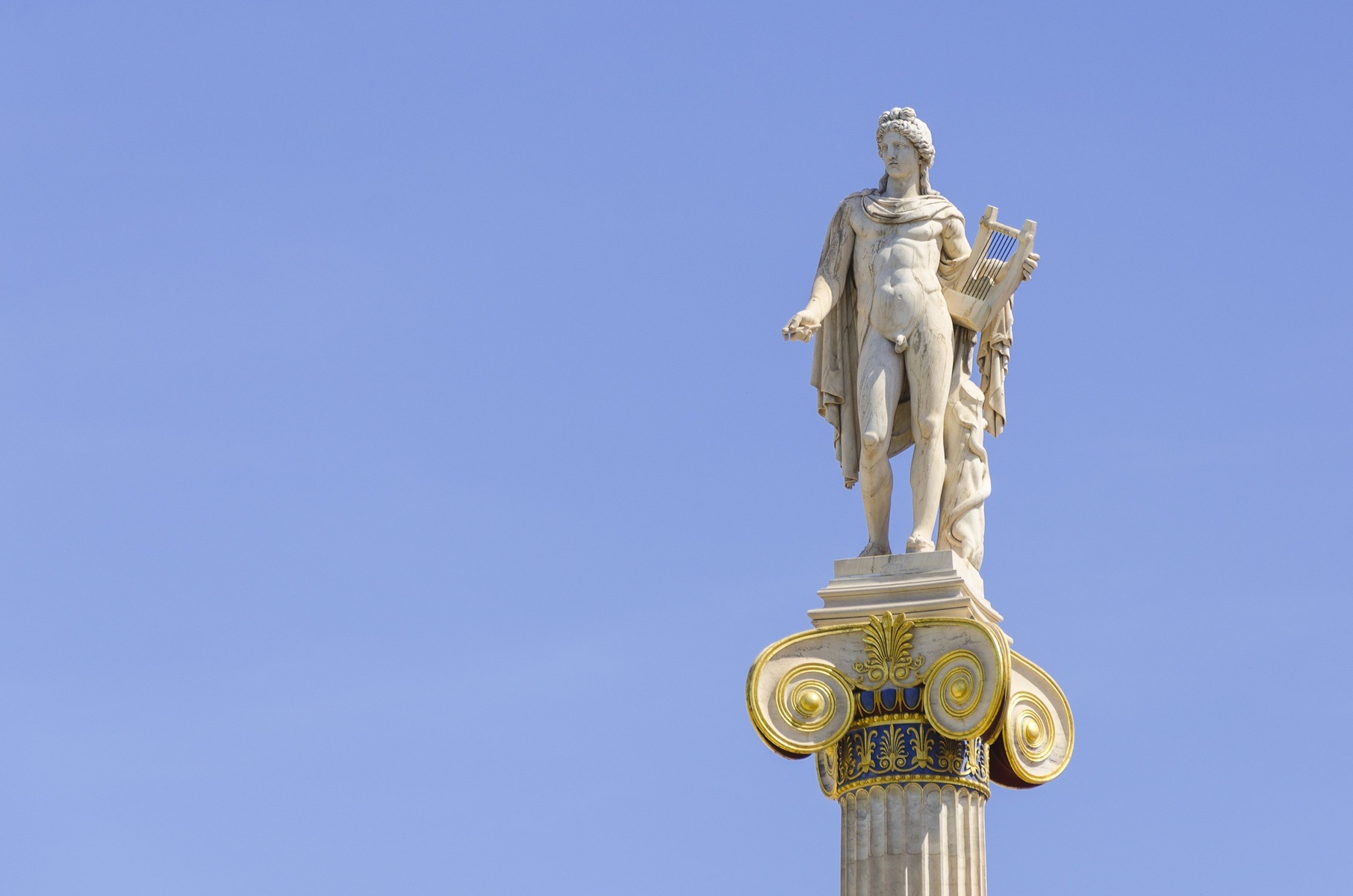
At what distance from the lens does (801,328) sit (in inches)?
1151

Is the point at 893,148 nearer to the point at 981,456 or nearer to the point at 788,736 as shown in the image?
the point at 981,456

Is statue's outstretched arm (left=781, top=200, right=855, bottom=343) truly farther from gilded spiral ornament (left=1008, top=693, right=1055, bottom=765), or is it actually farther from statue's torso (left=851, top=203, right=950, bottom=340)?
gilded spiral ornament (left=1008, top=693, right=1055, bottom=765)

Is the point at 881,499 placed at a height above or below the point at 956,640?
above

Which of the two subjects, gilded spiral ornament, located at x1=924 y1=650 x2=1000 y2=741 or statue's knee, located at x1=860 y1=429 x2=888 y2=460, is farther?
statue's knee, located at x1=860 y1=429 x2=888 y2=460

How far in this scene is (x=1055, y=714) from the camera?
28.9 meters

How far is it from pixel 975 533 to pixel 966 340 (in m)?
2.27

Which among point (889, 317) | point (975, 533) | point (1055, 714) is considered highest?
point (889, 317)

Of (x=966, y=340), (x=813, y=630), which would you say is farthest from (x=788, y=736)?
(x=966, y=340)

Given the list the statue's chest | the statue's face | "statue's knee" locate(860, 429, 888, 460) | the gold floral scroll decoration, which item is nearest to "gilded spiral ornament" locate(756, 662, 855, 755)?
the gold floral scroll decoration

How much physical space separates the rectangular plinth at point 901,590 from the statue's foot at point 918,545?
168 millimetres

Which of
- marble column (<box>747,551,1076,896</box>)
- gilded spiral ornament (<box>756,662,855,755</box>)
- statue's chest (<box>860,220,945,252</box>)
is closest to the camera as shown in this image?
marble column (<box>747,551,1076,896</box>)

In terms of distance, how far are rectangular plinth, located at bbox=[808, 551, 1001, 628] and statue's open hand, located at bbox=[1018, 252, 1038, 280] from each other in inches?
131

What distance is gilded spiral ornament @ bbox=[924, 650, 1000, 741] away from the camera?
27672mm

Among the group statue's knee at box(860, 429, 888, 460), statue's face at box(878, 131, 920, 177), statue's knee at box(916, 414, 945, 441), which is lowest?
statue's knee at box(860, 429, 888, 460)
